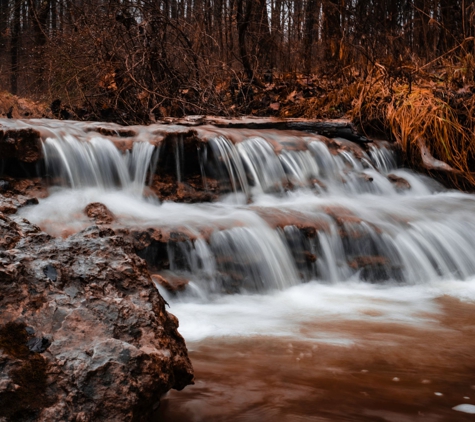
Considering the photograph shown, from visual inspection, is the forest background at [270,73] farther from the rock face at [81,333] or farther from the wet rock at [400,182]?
the rock face at [81,333]

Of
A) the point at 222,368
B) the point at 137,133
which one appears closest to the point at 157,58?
the point at 137,133

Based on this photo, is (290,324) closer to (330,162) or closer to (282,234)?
(282,234)

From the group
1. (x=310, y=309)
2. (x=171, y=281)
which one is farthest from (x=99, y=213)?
(x=310, y=309)

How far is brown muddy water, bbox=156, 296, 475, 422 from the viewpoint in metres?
2.06

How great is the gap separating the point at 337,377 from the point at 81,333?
1131mm

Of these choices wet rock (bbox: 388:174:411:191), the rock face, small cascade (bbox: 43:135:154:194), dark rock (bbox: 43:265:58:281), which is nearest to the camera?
the rock face

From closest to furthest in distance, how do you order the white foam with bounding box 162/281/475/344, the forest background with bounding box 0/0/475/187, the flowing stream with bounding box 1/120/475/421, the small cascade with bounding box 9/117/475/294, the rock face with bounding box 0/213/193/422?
the rock face with bounding box 0/213/193/422 < the flowing stream with bounding box 1/120/475/421 < the white foam with bounding box 162/281/475/344 < the small cascade with bounding box 9/117/475/294 < the forest background with bounding box 0/0/475/187

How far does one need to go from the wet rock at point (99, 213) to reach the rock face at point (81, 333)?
2.02m

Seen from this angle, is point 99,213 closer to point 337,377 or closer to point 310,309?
point 310,309

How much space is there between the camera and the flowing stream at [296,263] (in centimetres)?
227

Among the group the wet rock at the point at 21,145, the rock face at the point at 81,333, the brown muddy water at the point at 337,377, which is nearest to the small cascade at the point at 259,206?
the wet rock at the point at 21,145

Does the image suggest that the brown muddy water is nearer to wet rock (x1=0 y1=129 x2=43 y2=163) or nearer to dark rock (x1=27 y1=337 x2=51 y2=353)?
dark rock (x1=27 y1=337 x2=51 y2=353)

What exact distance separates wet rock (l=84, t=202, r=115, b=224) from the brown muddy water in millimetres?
1760

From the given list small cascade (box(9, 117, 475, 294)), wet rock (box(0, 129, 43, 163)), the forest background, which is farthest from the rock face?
the forest background
